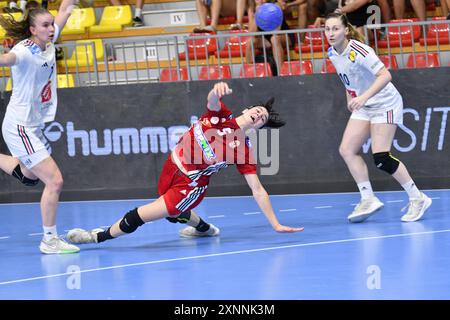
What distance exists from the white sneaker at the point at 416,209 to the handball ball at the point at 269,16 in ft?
14.2

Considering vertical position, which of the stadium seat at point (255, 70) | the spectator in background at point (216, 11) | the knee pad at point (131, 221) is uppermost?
the spectator in background at point (216, 11)

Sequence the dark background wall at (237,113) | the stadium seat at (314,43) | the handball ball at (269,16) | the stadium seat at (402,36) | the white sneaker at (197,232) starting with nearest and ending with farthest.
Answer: the white sneaker at (197,232) < the dark background wall at (237,113) < the stadium seat at (402,36) < the handball ball at (269,16) < the stadium seat at (314,43)

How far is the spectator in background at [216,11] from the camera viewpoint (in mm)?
13992

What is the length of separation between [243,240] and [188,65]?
4588 mm

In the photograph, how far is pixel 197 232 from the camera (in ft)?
28.6

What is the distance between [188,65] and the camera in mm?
12453

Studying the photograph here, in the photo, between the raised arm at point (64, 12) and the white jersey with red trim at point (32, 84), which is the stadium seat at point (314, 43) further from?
the white jersey with red trim at point (32, 84)

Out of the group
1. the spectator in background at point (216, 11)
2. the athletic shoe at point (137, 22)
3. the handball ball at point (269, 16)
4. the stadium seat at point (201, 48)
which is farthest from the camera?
the athletic shoe at point (137, 22)

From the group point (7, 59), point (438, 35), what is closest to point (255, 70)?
point (438, 35)

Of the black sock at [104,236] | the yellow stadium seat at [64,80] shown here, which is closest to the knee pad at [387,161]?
the black sock at [104,236]

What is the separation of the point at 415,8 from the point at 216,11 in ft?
10.1

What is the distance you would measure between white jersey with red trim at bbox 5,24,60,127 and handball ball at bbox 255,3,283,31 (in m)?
4.76

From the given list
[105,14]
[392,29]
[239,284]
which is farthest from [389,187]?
[105,14]

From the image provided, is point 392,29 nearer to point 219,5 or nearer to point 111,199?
point 219,5
